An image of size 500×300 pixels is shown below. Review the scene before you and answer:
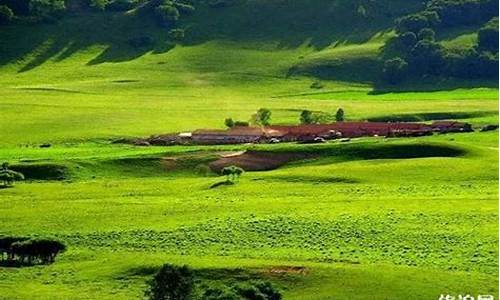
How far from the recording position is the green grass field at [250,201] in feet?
186

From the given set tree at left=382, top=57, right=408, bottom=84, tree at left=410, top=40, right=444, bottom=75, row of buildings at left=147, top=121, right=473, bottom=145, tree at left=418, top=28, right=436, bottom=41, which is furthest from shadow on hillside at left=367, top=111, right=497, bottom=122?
tree at left=418, top=28, right=436, bottom=41

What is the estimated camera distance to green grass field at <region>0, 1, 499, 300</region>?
56625 mm

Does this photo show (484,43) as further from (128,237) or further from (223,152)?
(128,237)

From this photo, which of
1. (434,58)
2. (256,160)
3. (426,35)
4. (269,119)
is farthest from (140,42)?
(256,160)

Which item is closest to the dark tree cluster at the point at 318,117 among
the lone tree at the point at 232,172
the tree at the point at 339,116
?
the tree at the point at 339,116

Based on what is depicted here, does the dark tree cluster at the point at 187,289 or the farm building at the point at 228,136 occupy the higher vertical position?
the farm building at the point at 228,136

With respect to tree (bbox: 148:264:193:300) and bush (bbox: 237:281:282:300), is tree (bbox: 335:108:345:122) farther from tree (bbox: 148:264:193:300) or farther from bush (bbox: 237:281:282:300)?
tree (bbox: 148:264:193:300)

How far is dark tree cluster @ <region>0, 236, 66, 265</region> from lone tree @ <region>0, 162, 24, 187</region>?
78.9 ft

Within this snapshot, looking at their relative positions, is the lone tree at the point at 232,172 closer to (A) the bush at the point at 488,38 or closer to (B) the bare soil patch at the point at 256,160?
(B) the bare soil patch at the point at 256,160

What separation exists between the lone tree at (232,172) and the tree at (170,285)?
37177 millimetres

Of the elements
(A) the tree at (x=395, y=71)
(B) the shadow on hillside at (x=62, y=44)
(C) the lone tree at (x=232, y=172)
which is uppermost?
(B) the shadow on hillside at (x=62, y=44)

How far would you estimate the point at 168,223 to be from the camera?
7125 centimetres

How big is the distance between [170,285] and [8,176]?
130 feet

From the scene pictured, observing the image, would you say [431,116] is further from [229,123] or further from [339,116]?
[229,123]
